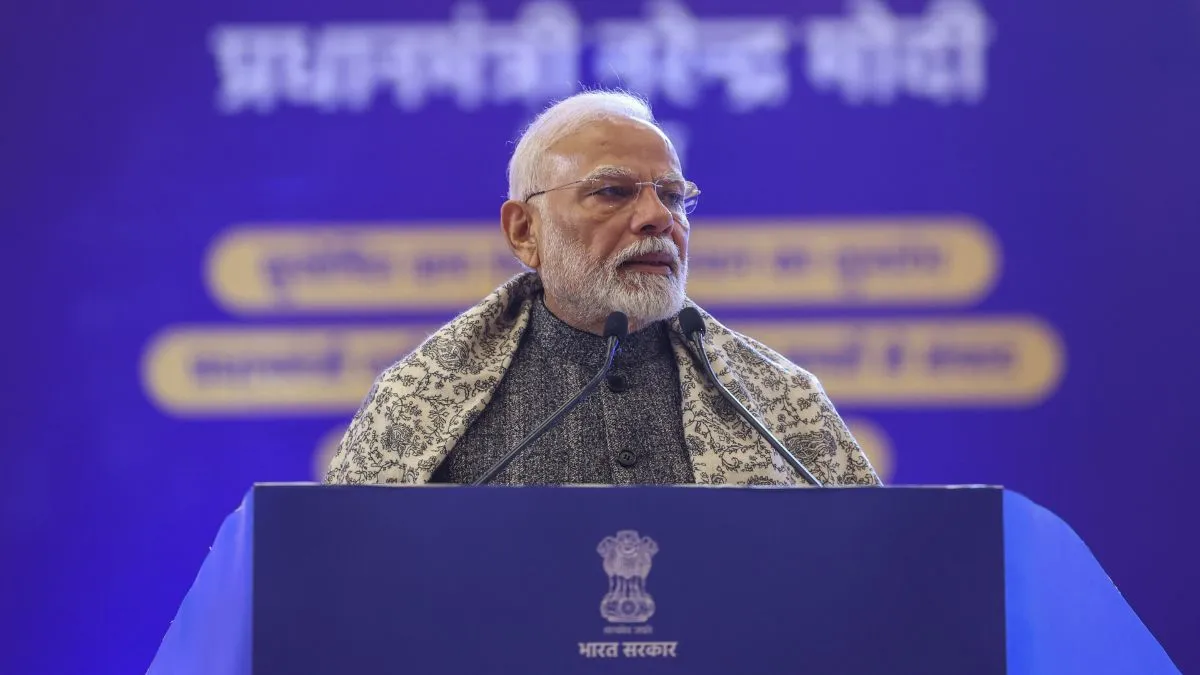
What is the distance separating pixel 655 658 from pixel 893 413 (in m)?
2.23

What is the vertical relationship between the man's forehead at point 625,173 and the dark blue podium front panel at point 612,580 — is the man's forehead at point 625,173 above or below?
above

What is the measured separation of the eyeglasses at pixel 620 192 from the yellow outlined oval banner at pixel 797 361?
1113mm

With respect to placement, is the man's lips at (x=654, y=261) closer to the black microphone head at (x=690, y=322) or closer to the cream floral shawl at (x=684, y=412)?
the cream floral shawl at (x=684, y=412)

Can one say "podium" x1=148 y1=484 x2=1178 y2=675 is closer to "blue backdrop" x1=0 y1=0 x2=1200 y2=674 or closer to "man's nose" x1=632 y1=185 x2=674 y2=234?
"man's nose" x1=632 y1=185 x2=674 y2=234

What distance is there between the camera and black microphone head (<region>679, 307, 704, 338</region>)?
5.95ft

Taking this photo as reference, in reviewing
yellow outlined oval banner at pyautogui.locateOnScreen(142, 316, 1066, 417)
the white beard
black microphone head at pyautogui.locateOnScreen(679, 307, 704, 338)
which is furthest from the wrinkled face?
yellow outlined oval banner at pyautogui.locateOnScreen(142, 316, 1066, 417)

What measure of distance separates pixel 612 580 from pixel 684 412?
36.2 inches

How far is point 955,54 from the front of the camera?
129 inches

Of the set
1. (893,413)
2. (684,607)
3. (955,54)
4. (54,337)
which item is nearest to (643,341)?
(684,607)

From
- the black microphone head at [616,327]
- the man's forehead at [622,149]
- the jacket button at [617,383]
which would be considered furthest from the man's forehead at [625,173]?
the black microphone head at [616,327]

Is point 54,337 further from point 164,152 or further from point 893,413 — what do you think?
point 893,413

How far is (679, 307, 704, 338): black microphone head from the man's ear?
581mm

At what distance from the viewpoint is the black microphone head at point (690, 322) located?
1.81 meters

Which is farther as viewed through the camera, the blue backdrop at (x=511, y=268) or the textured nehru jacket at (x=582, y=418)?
the blue backdrop at (x=511, y=268)
